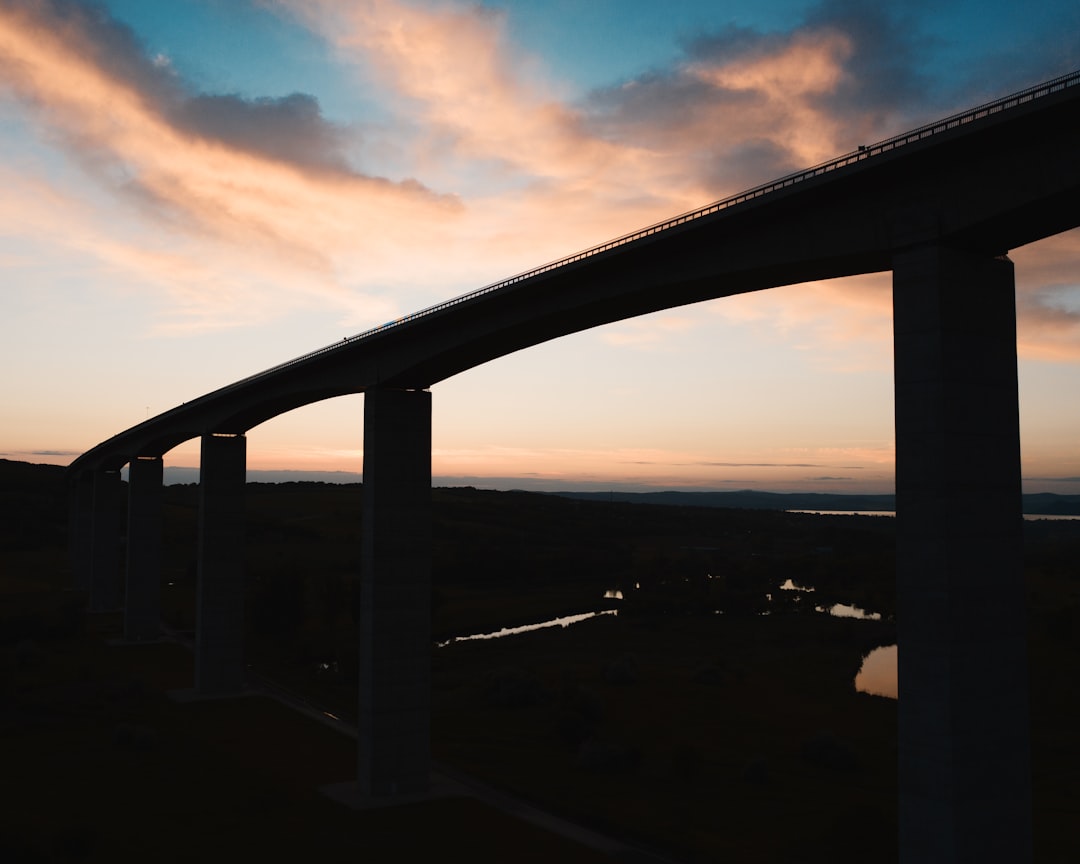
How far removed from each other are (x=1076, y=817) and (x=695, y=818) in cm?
1223

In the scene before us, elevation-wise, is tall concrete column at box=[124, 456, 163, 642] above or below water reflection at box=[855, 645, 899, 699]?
above

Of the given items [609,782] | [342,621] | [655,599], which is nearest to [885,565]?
[655,599]

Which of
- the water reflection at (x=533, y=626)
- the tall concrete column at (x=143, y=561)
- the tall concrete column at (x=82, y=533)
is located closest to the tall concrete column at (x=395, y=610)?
the tall concrete column at (x=143, y=561)

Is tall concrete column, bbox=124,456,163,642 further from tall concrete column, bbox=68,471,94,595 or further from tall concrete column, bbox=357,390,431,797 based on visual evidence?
tall concrete column, bbox=357,390,431,797

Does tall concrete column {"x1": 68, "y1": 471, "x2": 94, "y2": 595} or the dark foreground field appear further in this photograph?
tall concrete column {"x1": 68, "y1": 471, "x2": 94, "y2": 595}

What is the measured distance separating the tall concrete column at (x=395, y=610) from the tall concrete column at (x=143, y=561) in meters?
32.1

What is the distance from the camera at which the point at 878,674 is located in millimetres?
53406

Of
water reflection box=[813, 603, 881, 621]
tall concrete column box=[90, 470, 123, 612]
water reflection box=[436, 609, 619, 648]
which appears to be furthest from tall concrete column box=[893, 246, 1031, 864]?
water reflection box=[813, 603, 881, 621]

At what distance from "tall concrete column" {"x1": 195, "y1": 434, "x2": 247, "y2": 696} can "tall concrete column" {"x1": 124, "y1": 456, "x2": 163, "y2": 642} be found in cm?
1519

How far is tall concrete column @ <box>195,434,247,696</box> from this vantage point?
40.7 metres

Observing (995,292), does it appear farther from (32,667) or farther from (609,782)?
(32,667)

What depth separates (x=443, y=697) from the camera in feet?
142

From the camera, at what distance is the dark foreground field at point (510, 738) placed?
23812 mm

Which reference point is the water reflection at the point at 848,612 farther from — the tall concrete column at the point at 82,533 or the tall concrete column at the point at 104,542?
the tall concrete column at the point at 82,533
